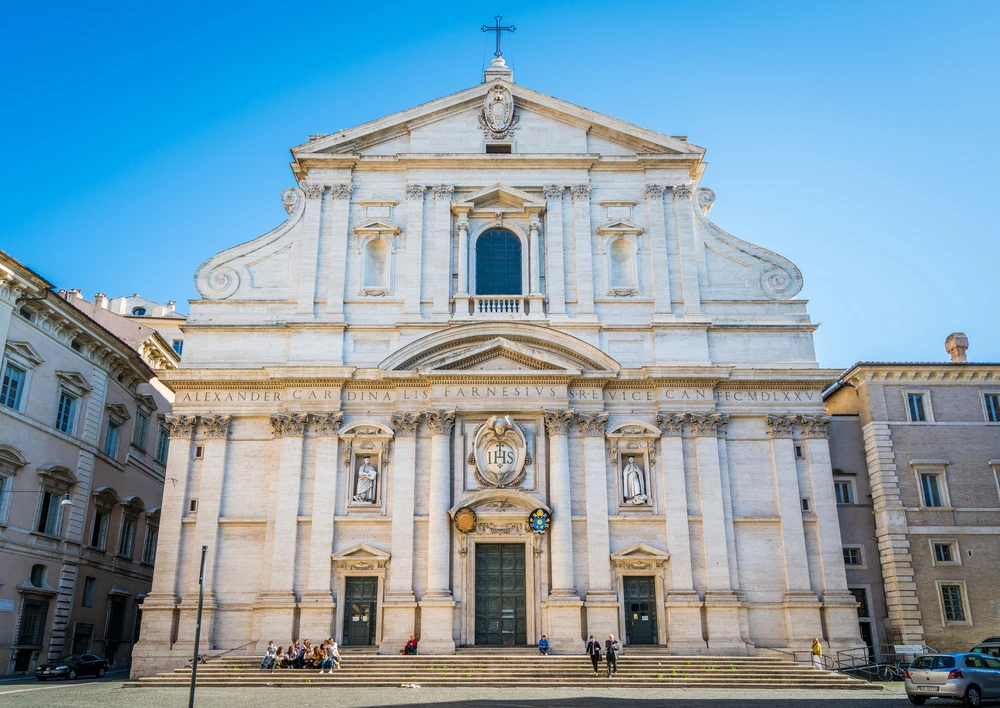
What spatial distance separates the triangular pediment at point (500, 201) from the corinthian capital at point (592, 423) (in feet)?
26.2

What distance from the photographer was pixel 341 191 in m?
32.7

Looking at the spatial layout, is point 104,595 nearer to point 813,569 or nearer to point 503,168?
point 503,168

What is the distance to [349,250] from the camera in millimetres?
32062

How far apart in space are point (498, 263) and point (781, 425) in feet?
37.5

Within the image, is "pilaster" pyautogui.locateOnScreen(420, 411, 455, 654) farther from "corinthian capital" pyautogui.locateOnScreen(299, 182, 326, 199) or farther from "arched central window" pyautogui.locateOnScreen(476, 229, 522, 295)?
"corinthian capital" pyautogui.locateOnScreen(299, 182, 326, 199)

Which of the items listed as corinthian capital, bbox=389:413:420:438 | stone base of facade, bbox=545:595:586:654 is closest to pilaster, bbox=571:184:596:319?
corinthian capital, bbox=389:413:420:438

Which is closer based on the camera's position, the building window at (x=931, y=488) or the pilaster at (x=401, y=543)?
the pilaster at (x=401, y=543)

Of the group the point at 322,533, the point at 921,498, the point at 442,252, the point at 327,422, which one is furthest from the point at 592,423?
the point at 921,498

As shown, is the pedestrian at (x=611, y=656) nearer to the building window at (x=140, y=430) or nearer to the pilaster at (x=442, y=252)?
the pilaster at (x=442, y=252)

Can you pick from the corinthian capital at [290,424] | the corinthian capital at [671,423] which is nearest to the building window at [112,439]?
the corinthian capital at [290,424]

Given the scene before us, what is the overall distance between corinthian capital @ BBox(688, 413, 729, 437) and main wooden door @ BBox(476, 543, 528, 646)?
704 centimetres

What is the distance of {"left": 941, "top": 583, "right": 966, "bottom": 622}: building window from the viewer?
29188 millimetres

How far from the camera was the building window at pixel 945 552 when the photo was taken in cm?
2981

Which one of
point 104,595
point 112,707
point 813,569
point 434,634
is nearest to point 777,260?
point 813,569
